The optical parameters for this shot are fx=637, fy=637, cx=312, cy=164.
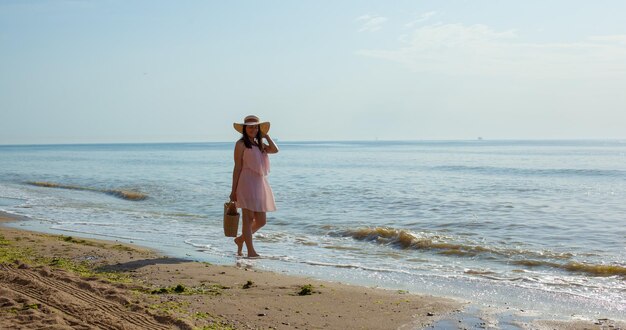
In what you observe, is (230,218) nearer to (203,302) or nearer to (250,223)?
(250,223)

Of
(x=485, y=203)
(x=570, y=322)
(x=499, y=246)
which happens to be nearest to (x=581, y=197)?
(x=485, y=203)

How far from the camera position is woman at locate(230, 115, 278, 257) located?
26.7 feet

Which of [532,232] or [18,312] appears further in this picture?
[532,232]

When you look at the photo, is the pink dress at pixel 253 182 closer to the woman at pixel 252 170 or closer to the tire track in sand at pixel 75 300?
the woman at pixel 252 170

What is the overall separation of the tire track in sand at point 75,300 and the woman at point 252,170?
2737 mm

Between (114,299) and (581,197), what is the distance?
15850 mm

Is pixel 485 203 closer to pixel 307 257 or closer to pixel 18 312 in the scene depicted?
pixel 307 257

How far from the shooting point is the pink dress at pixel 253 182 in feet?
26.8

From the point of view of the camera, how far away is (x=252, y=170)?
8203 mm

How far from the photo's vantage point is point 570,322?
5.29 metres

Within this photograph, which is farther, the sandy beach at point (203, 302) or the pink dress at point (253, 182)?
the pink dress at point (253, 182)

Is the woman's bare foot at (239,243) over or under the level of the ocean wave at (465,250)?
over

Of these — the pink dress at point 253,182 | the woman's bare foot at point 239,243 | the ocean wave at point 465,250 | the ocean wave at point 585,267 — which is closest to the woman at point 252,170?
the pink dress at point 253,182

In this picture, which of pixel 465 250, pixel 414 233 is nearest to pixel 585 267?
pixel 465 250
